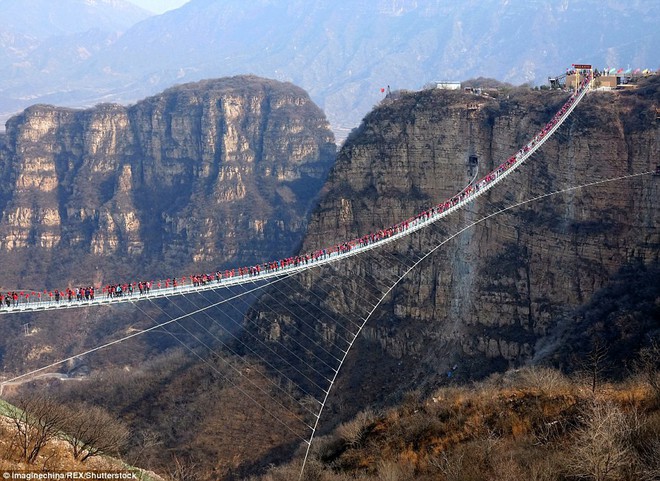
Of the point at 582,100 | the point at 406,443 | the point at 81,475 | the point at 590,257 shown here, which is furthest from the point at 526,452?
the point at 582,100

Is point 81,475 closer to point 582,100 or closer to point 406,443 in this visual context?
point 406,443

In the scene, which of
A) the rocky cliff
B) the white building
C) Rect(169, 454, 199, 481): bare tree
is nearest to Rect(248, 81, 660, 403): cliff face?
the white building

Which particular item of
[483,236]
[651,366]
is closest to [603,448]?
[651,366]

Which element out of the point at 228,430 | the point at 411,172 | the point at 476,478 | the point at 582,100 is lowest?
the point at 228,430

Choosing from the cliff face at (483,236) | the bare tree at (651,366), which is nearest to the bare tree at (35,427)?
the bare tree at (651,366)

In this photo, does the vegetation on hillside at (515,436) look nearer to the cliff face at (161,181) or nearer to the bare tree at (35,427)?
the bare tree at (35,427)

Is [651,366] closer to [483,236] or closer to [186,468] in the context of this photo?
[483,236]
